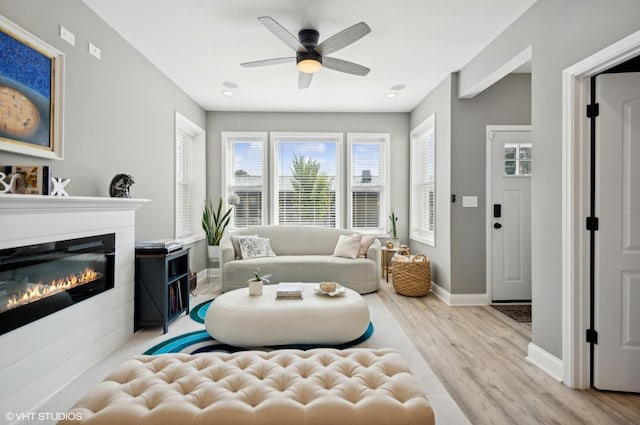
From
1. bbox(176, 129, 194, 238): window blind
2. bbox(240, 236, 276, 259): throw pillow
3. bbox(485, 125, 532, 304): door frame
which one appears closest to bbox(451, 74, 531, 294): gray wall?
bbox(485, 125, 532, 304): door frame

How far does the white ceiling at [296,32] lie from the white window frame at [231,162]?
35.4 inches

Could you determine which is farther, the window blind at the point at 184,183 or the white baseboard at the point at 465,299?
the window blind at the point at 184,183

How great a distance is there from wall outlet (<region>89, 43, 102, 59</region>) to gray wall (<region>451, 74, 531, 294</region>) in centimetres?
367

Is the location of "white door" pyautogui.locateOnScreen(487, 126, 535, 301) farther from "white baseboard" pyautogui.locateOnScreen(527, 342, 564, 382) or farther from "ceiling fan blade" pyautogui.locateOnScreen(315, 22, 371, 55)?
"ceiling fan blade" pyautogui.locateOnScreen(315, 22, 371, 55)

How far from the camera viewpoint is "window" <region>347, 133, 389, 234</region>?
17.9 ft

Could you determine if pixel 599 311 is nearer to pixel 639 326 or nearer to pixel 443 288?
pixel 639 326

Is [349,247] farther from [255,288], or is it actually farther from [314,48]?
[314,48]

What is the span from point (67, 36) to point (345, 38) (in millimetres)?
2060

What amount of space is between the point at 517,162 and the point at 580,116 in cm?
199

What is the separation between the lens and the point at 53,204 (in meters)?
1.92

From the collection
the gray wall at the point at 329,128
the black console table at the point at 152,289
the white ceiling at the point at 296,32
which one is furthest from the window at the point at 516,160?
the black console table at the point at 152,289

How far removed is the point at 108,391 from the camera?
1299 millimetres

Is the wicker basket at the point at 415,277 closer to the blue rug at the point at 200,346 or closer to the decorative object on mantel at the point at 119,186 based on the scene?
the blue rug at the point at 200,346

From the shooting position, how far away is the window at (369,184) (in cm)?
546
